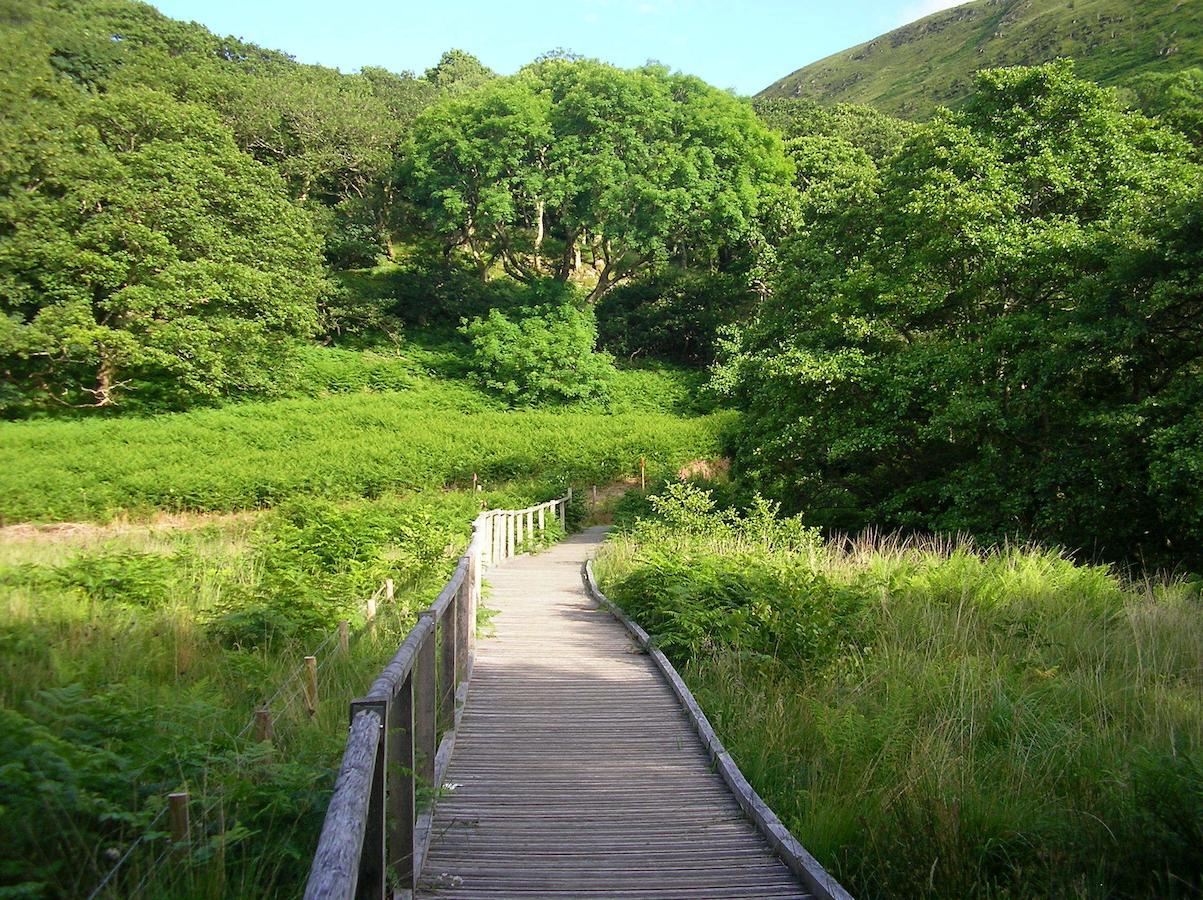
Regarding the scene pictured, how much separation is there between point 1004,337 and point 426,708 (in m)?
15.9

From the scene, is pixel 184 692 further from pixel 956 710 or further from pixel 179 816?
pixel 956 710

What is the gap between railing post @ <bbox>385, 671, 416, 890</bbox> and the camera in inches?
150

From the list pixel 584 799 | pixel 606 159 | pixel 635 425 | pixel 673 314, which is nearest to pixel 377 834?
pixel 584 799

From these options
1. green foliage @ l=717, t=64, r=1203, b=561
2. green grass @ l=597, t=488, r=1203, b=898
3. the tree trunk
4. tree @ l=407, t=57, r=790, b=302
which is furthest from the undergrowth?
the tree trunk

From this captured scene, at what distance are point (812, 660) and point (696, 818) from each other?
9.44ft

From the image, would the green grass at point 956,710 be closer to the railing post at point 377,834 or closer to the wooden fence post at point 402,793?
the wooden fence post at point 402,793

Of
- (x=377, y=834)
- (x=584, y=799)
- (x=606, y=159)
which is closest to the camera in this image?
(x=377, y=834)

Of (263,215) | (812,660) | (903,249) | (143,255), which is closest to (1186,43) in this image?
(903,249)

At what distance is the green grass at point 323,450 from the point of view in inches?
1079

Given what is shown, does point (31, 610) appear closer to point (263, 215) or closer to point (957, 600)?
point (957, 600)

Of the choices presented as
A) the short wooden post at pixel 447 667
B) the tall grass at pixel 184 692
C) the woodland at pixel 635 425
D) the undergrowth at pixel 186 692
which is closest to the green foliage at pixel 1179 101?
the woodland at pixel 635 425

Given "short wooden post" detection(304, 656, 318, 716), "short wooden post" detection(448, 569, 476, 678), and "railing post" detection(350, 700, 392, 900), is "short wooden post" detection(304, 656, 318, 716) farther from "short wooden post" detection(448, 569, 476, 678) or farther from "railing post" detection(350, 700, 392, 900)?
"railing post" detection(350, 700, 392, 900)

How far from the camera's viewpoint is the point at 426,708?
4.70 meters

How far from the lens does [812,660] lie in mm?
7621
